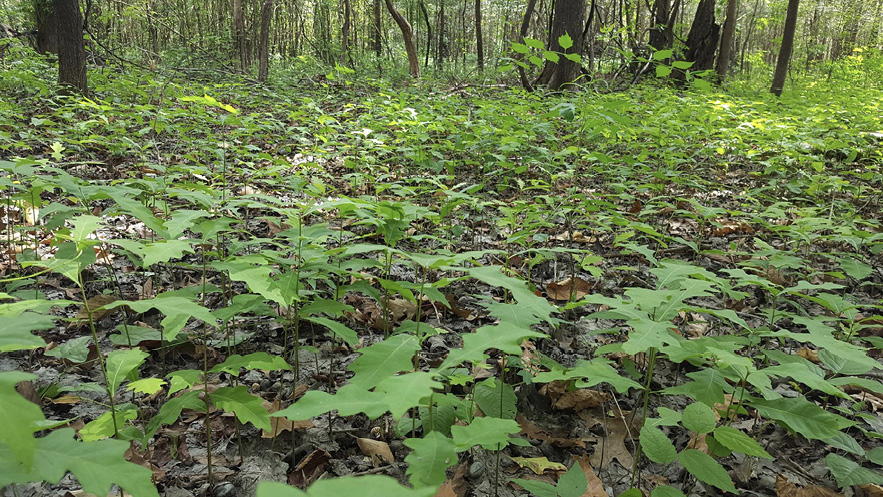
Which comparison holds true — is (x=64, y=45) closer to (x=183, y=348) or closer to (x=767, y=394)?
(x=183, y=348)

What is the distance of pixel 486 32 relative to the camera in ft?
146

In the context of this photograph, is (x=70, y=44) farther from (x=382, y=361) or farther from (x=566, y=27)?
(x=382, y=361)

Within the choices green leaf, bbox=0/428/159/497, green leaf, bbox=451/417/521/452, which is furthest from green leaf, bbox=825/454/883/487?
green leaf, bbox=0/428/159/497

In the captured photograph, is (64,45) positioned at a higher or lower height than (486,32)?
lower

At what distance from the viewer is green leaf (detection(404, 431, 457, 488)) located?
3.24 ft

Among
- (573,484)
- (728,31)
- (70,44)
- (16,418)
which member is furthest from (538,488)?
(728,31)

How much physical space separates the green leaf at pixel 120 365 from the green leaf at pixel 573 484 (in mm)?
1276

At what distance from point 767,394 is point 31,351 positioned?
294 cm

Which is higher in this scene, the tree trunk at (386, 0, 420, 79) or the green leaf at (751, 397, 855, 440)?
the tree trunk at (386, 0, 420, 79)

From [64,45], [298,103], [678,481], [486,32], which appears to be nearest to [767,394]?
[678,481]

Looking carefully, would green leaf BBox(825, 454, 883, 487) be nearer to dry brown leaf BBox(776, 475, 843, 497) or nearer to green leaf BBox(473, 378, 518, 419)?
dry brown leaf BBox(776, 475, 843, 497)

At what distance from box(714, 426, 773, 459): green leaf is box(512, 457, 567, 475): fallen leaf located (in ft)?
1.89

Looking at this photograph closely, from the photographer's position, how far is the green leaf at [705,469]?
4.06 ft

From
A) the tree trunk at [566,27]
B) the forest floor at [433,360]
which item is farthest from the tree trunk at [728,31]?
the forest floor at [433,360]
